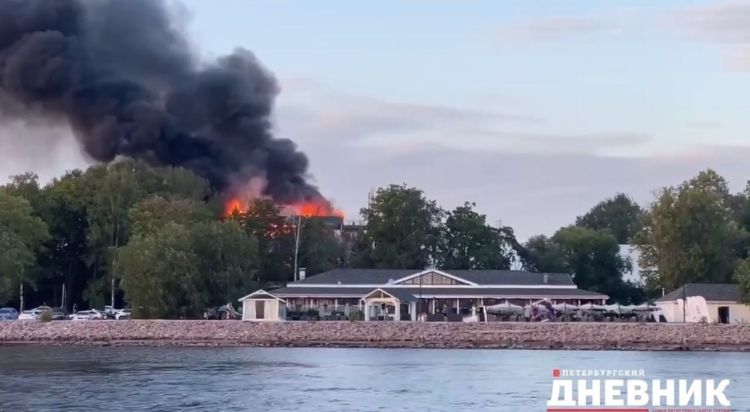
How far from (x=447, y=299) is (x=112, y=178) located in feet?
107

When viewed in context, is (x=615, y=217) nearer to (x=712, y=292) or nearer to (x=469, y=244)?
(x=469, y=244)

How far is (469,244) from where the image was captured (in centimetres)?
11869

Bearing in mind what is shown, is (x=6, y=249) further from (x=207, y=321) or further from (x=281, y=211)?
(x=281, y=211)

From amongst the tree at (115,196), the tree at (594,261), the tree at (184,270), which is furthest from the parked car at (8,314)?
the tree at (594,261)

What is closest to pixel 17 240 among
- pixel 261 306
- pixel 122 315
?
pixel 122 315

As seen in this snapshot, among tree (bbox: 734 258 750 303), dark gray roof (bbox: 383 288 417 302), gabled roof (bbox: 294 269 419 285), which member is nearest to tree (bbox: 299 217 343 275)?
gabled roof (bbox: 294 269 419 285)

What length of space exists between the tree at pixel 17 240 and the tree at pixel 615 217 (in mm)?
79280

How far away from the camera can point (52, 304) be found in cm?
11244

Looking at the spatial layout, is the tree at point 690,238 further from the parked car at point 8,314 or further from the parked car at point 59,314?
the parked car at point 8,314

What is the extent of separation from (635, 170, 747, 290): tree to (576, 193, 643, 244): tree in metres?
58.0

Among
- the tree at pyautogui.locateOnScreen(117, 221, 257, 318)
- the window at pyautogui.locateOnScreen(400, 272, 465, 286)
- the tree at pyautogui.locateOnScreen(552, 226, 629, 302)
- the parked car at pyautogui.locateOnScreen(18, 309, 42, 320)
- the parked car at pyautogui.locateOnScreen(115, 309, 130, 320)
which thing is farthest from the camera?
the tree at pyautogui.locateOnScreen(552, 226, 629, 302)

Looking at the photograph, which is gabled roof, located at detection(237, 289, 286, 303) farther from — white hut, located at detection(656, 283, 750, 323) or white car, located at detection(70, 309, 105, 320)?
white hut, located at detection(656, 283, 750, 323)

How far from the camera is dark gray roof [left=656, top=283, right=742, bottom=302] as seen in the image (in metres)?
89.7

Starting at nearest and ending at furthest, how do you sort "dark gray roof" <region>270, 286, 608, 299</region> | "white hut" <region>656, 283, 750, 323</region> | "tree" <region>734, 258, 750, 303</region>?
"tree" <region>734, 258, 750, 303</region> → "white hut" <region>656, 283, 750, 323</region> → "dark gray roof" <region>270, 286, 608, 299</region>
